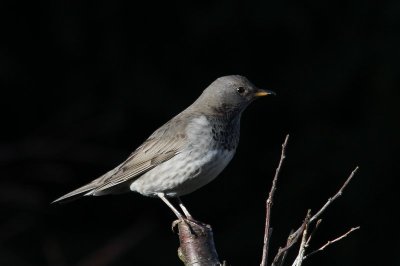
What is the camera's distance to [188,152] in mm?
4527

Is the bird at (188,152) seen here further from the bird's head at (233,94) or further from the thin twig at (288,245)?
the thin twig at (288,245)

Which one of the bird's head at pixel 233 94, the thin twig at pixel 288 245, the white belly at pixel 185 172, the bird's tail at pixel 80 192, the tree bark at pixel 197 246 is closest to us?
the thin twig at pixel 288 245

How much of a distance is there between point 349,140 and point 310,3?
115 cm

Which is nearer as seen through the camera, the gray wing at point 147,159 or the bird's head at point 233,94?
the gray wing at point 147,159

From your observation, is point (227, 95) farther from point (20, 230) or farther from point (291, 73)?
point (20, 230)

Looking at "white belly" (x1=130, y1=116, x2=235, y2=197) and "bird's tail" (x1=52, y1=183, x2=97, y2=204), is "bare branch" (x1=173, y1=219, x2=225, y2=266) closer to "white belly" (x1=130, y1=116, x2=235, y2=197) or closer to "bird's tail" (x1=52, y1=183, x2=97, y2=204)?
"white belly" (x1=130, y1=116, x2=235, y2=197)

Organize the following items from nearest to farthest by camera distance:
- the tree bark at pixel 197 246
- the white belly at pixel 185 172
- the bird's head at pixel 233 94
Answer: the tree bark at pixel 197 246
the white belly at pixel 185 172
the bird's head at pixel 233 94

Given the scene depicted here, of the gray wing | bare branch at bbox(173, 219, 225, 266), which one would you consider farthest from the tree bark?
the gray wing

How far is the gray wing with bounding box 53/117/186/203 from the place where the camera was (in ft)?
15.3

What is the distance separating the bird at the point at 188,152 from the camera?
4.48m

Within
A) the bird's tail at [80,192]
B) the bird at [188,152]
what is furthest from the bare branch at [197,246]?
the bird's tail at [80,192]

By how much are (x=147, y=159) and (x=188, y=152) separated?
0.35m

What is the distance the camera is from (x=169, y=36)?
6.48m

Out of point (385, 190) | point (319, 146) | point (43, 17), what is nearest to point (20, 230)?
point (43, 17)
